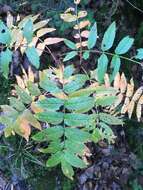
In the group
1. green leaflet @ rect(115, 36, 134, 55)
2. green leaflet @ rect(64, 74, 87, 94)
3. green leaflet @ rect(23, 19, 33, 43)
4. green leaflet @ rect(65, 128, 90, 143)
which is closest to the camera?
green leaflet @ rect(65, 128, 90, 143)

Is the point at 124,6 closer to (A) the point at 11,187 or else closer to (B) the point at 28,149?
(B) the point at 28,149

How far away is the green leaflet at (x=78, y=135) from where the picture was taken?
1.43m

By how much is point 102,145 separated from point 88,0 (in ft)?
3.85

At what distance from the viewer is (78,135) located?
1.45 metres

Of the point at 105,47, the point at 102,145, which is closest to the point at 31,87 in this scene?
the point at 105,47

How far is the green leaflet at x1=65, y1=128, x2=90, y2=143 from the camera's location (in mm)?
1434

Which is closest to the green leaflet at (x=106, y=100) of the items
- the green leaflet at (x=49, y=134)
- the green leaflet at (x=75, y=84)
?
the green leaflet at (x=75, y=84)

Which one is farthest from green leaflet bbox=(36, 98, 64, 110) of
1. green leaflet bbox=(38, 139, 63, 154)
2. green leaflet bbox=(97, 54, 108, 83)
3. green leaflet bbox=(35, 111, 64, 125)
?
green leaflet bbox=(97, 54, 108, 83)

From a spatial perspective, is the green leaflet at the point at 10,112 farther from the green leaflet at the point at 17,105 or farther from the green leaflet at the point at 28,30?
the green leaflet at the point at 28,30

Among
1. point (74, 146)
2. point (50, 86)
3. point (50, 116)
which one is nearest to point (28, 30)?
point (50, 86)

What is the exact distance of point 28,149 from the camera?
2934 mm

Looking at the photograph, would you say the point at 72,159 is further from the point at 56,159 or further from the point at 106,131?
the point at 106,131

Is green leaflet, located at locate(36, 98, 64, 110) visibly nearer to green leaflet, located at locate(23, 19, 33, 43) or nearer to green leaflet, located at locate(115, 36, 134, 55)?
green leaflet, located at locate(23, 19, 33, 43)

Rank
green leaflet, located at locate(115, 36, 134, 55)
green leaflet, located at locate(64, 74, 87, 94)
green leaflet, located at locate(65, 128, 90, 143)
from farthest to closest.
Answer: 1. green leaflet, located at locate(115, 36, 134, 55)
2. green leaflet, located at locate(64, 74, 87, 94)
3. green leaflet, located at locate(65, 128, 90, 143)
